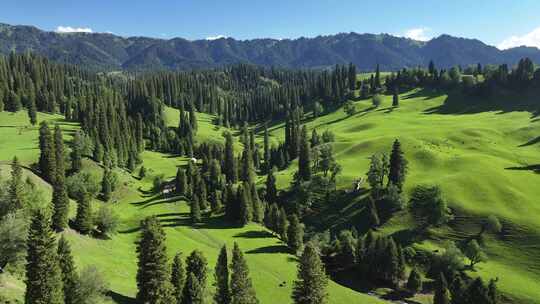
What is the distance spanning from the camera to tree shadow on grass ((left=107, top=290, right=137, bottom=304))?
56875mm

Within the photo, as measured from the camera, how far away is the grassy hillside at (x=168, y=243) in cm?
7056

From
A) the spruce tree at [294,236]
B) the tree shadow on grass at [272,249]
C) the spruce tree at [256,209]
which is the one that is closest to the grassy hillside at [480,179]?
the spruce tree at [294,236]

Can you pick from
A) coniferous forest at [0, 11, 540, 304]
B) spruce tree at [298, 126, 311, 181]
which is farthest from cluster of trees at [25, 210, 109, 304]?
spruce tree at [298, 126, 311, 181]

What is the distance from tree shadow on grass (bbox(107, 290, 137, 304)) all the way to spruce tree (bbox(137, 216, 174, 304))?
2.87 meters

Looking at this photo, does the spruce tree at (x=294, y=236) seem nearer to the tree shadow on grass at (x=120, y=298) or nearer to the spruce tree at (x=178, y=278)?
the spruce tree at (x=178, y=278)

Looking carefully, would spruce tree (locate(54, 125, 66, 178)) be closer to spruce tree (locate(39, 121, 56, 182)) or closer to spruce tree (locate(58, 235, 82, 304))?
Answer: spruce tree (locate(39, 121, 56, 182))

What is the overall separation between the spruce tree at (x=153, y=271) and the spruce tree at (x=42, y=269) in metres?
11.4

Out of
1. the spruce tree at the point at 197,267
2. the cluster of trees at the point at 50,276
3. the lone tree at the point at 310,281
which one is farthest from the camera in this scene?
the spruce tree at the point at 197,267

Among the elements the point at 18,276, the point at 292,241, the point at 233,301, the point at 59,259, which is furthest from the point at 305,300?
the point at 292,241

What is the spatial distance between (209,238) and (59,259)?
62.3 meters

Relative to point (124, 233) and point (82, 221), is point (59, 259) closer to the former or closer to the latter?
point (82, 221)

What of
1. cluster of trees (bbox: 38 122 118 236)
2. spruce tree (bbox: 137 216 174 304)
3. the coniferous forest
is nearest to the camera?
spruce tree (bbox: 137 216 174 304)

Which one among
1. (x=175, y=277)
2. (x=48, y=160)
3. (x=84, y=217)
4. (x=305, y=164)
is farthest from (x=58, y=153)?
(x=305, y=164)

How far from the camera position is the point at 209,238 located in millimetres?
110625
